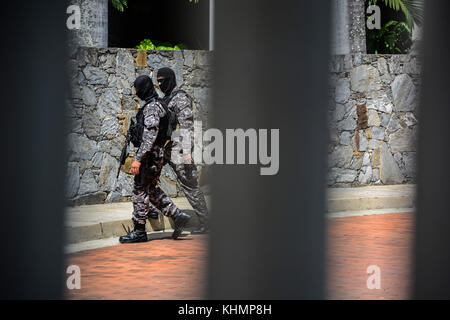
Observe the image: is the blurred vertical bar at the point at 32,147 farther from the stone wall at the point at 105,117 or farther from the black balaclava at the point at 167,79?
the stone wall at the point at 105,117

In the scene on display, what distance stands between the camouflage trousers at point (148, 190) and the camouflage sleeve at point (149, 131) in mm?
89

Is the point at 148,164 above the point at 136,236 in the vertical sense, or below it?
above

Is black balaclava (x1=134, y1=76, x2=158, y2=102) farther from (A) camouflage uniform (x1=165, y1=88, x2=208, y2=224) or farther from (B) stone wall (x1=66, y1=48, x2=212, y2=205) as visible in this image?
(B) stone wall (x1=66, y1=48, x2=212, y2=205)

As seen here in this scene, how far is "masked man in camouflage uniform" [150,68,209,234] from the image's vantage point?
756cm

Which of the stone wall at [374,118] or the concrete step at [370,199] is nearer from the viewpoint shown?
the concrete step at [370,199]

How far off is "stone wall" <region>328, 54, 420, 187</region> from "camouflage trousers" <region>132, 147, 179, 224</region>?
5.07m

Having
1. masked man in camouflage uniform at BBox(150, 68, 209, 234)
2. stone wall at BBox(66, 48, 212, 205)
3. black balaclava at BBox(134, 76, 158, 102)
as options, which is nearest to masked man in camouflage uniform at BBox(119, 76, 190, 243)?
black balaclava at BBox(134, 76, 158, 102)

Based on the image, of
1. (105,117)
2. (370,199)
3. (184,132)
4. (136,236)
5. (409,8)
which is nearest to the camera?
(136,236)

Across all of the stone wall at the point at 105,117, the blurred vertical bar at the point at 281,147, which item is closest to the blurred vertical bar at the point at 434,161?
the blurred vertical bar at the point at 281,147

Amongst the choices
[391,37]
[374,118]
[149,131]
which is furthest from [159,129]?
[391,37]

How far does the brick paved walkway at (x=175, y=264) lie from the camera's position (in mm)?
4859

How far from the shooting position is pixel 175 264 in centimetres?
608

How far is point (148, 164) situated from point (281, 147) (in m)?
6.34

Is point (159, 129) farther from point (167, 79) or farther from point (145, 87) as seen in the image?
point (167, 79)
